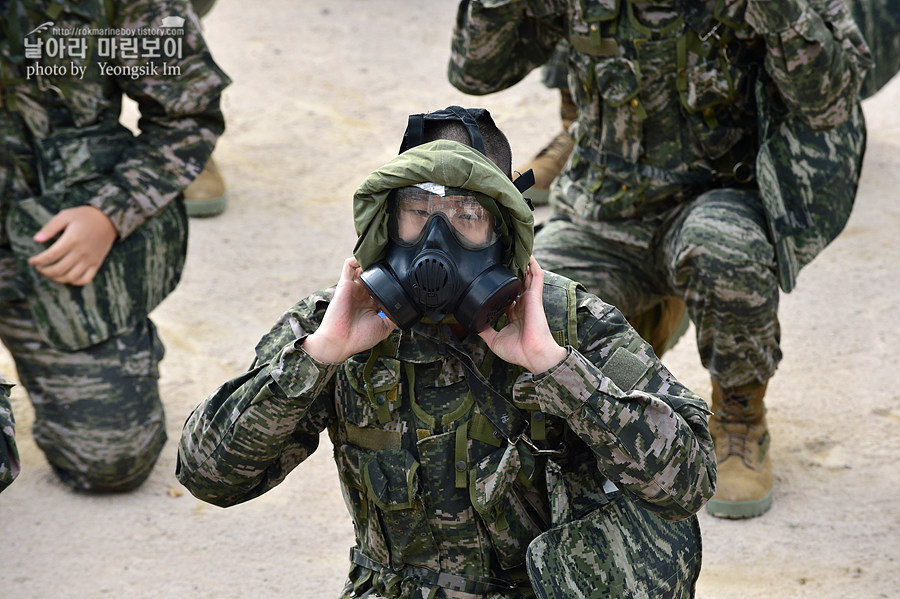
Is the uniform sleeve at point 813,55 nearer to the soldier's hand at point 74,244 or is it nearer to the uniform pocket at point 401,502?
the uniform pocket at point 401,502

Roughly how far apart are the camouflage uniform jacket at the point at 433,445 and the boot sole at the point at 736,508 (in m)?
1.60

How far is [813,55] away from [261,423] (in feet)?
7.62

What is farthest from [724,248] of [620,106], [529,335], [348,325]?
[348,325]

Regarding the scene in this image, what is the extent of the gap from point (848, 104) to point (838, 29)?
0.26 meters

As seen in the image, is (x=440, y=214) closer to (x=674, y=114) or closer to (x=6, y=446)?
(x=6, y=446)

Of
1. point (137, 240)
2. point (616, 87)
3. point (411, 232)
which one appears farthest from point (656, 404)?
point (137, 240)

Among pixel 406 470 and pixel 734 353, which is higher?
pixel 406 470

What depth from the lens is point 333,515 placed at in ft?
14.9

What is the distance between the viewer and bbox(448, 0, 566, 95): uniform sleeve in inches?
180

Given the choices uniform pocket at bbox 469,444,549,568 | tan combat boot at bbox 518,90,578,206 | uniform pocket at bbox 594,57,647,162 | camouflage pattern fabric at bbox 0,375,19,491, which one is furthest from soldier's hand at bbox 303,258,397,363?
tan combat boot at bbox 518,90,578,206

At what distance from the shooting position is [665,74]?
438 centimetres

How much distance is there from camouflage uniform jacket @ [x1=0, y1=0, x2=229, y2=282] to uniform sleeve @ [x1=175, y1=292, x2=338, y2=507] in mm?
1822

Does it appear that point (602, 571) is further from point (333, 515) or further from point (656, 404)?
point (333, 515)

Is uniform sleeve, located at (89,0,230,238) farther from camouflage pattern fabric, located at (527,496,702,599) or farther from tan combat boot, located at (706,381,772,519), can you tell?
camouflage pattern fabric, located at (527,496,702,599)
